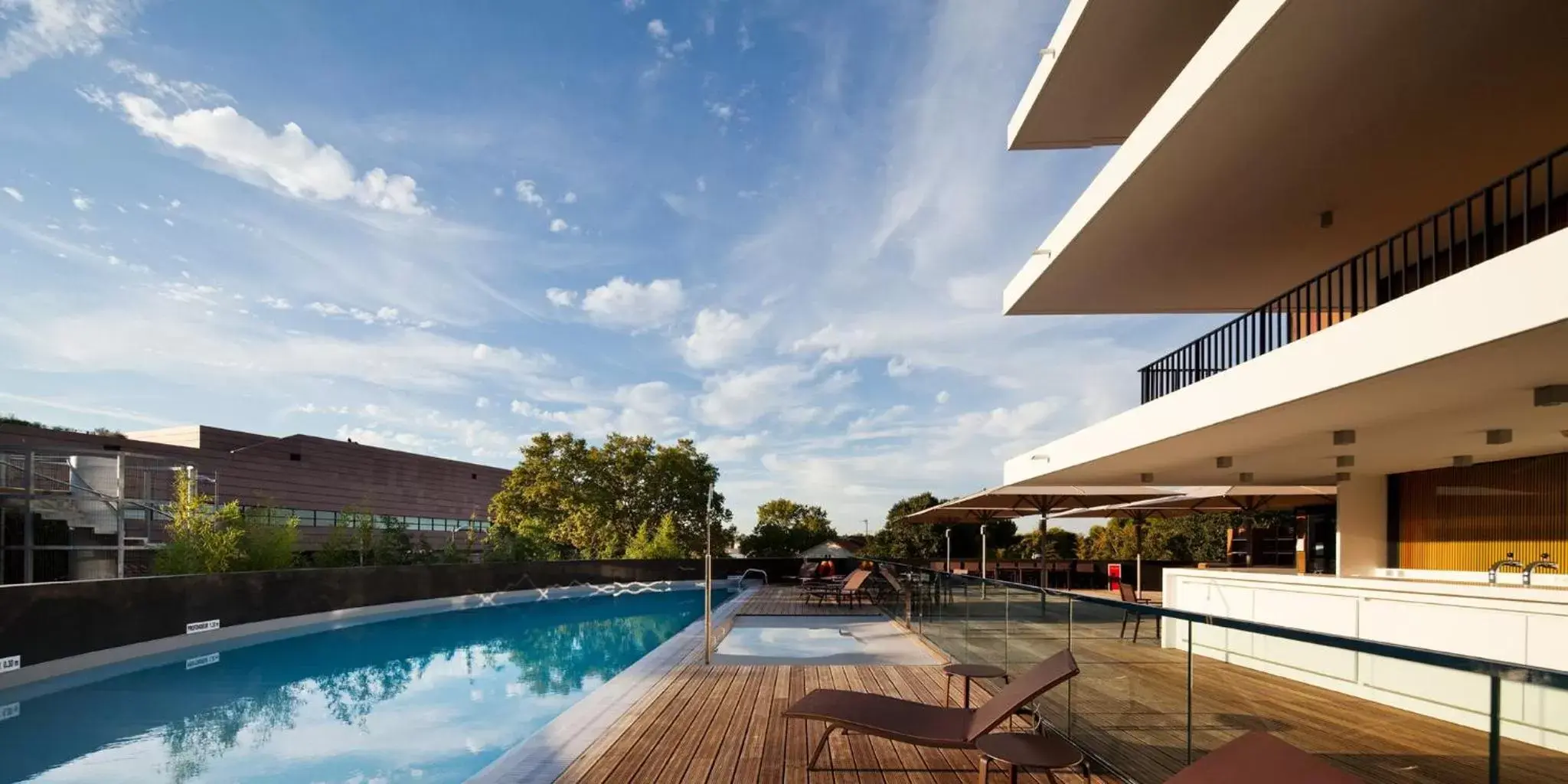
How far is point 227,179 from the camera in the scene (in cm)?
1662

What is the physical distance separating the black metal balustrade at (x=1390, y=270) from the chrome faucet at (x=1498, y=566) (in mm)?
2956

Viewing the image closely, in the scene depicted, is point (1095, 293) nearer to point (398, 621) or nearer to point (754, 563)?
point (398, 621)

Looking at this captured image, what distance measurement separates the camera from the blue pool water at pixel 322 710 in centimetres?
710

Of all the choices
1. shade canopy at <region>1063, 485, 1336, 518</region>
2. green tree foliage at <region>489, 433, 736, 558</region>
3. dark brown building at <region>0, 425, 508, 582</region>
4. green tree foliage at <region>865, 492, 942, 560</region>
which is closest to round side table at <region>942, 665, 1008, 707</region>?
shade canopy at <region>1063, 485, 1336, 518</region>

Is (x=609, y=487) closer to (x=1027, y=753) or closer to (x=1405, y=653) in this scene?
(x=1027, y=753)

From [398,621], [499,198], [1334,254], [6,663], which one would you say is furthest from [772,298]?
[6,663]

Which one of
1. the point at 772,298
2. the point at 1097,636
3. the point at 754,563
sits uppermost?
the point at 772,298

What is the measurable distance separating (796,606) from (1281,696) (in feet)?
44.6

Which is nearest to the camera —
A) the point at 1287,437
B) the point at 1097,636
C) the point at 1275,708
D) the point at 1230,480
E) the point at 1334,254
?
the point at 1275,708

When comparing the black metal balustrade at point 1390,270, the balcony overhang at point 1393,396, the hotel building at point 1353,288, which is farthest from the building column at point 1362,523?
the black metal balustrade at point 1390,270

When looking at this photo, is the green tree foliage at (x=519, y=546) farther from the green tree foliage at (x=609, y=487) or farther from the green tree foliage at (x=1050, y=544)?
the green tree foliage at (x=1050, y=544)

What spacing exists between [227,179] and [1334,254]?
18.4 m

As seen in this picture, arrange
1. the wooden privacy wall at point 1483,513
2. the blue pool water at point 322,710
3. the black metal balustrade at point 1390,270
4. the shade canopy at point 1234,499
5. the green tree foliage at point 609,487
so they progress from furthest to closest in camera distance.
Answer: the green tree foliage at point 609,487
the shade canopy at point 1234,499
the wooden privacy wall at point 1483,513
the blue pool water at point 322,710
the black metal balustrade at point 1390,270

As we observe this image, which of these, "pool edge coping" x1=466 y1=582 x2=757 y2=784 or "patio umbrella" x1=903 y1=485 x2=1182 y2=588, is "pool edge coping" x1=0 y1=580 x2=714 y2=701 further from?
"pool edge coping" x1=466 y1=582 x2=757 y2=784
